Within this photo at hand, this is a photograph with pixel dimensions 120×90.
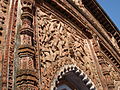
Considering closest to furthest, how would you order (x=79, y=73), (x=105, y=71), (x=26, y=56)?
(x=26, y=56)
(x=79, y=73)
(x=105, y=71)

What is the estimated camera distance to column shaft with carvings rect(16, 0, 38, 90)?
328 centimetres

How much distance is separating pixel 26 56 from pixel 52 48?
148cm

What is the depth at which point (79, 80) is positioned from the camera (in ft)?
18.9

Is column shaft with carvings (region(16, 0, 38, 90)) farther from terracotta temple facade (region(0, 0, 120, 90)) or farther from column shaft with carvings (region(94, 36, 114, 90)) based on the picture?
column shaft with carvings (region(94, 36, 114, 90))

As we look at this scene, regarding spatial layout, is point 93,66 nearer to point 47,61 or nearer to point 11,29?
point 47,61

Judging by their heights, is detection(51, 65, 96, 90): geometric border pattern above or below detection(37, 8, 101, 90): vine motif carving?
below

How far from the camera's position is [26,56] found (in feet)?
12.0

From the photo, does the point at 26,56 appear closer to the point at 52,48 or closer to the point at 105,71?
the point at 52,48

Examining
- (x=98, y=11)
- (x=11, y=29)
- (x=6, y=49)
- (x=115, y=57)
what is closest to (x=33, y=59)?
(x=6, y=49)

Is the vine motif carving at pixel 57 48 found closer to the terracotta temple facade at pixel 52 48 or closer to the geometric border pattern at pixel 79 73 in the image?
the terracotta temple facade at pixel 52 48

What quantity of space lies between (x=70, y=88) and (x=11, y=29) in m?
2.66

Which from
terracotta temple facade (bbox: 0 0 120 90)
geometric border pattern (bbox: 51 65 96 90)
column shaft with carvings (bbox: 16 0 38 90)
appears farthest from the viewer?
geometric border pattern (bbox: 51 65 96 90)

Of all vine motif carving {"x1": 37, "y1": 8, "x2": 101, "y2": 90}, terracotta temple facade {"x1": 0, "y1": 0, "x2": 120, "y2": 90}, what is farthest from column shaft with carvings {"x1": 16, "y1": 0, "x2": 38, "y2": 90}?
vine motif carving {"x1": 37, "y1": 8, "x2": 101, "y2": 90}

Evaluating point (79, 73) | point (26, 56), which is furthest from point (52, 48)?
point (26, 56)
